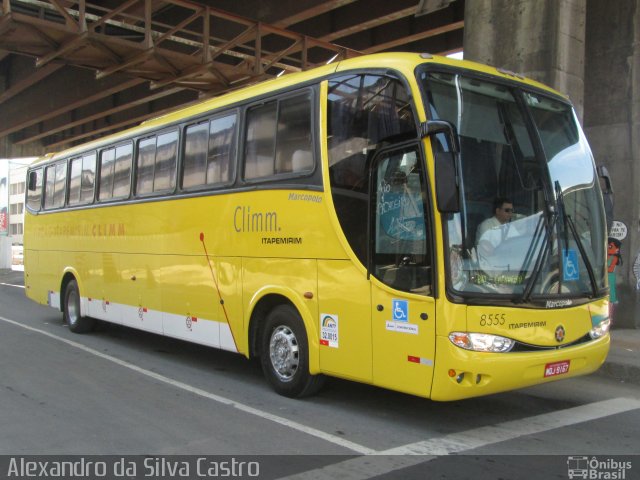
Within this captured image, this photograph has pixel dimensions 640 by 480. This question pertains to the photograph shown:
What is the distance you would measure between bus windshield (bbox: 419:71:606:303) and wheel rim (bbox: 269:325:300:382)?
→ 7.28 feet

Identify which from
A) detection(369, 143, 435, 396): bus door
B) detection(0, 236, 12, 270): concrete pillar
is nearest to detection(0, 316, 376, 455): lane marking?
detection(369, 143, 435, 396): bus door

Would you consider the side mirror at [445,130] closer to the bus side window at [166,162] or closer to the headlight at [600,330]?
the headlight at [600,330]

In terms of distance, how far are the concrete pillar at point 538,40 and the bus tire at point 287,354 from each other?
612 centimetres

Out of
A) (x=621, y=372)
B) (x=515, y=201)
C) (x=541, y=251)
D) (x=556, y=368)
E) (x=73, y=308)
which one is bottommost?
(x=621, y=372)

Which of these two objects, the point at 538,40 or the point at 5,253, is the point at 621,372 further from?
the point at 5,253

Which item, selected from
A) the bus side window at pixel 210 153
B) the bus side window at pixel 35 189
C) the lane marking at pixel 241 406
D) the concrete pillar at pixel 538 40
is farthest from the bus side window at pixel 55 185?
the concrete pillar at pixel 538 40

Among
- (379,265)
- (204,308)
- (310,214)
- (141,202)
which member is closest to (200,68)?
(141,202)

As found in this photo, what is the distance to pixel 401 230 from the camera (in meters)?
5.36

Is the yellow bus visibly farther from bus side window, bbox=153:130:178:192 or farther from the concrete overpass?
the concrete overpass

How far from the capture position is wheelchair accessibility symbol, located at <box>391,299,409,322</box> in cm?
523

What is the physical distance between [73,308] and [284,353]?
6681 millimetres

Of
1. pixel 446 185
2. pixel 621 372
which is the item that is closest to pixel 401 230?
pixel 446 185

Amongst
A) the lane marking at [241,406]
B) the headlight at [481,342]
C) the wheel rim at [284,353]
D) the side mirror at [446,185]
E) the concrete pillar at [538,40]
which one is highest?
the concrete pillar at [538,40]

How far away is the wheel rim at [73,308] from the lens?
1142 cm
